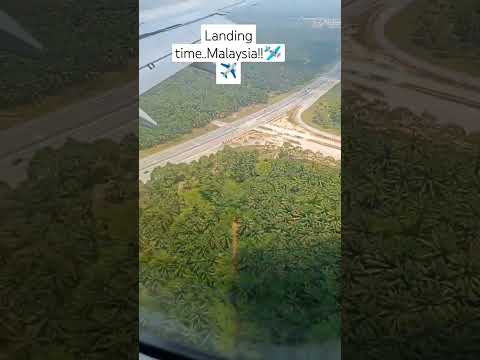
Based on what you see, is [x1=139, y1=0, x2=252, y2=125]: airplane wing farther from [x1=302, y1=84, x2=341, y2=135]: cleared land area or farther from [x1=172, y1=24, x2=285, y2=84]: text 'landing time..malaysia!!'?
[x1=302, y1=84, x2=341, y2=135]: cleared land area

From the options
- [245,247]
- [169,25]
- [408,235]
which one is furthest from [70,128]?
[408,235]

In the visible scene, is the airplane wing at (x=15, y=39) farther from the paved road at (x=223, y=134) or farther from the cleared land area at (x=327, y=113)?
the cleared land area at (x=327, y=113)

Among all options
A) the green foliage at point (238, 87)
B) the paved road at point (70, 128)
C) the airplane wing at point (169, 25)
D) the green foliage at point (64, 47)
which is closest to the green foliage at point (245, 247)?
the green foliage at point (238, 87)

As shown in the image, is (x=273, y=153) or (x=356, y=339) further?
(x=273, y=153)

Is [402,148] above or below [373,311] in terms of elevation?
above

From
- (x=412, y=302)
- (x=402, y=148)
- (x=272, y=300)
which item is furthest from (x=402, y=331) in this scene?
(x=402, y=148)

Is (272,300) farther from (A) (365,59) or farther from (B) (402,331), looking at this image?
(A) (365,59)
